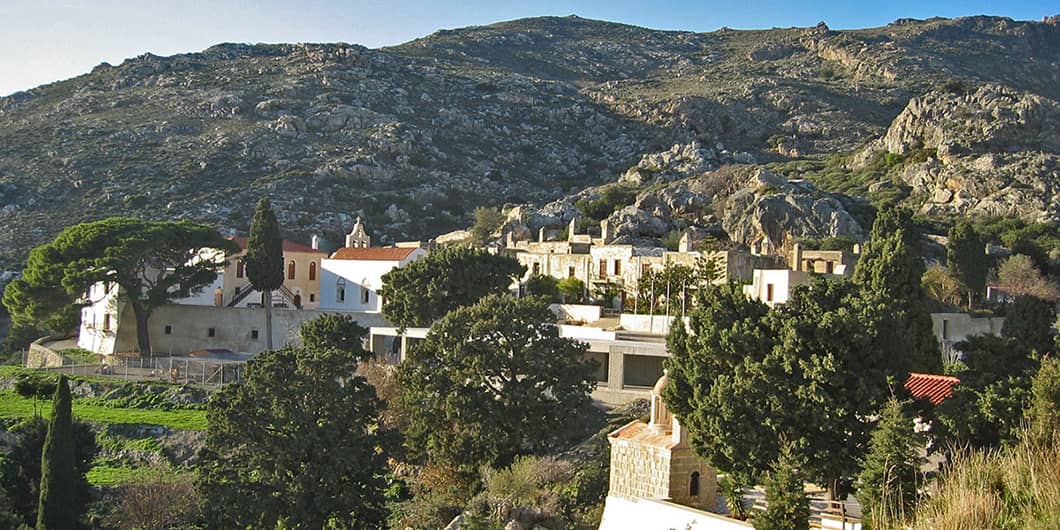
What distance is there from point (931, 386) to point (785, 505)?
8.06m

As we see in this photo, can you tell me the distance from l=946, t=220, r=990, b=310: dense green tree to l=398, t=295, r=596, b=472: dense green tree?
848 inches

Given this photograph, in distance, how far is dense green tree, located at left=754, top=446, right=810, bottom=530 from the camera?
1861 cm

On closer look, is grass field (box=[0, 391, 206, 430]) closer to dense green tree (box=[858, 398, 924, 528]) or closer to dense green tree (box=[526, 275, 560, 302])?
dense green tree (box=[526, 275, 560, 302])

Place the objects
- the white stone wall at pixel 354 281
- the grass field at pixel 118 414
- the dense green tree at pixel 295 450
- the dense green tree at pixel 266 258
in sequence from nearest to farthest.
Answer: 1. the dense green tree at pixel 295 450
2. the grass field at pixel 118 414
3. the dense green tree at pixel 266 258
4. the white stone wall at pixel 354 281

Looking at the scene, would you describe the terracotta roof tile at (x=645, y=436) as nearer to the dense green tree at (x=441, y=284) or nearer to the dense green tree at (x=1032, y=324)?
the dense green tree at (x=1032, y=324)

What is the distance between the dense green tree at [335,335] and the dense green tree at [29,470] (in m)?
7.91

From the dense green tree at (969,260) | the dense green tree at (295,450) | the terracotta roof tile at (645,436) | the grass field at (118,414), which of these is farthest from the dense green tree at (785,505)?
the dense green tree at (969,260)

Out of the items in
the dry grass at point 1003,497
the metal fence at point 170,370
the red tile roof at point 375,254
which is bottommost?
the metal fence at point 170,370

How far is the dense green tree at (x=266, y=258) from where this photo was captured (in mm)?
47219

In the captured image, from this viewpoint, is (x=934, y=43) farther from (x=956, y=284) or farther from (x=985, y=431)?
(x=985, y=431)

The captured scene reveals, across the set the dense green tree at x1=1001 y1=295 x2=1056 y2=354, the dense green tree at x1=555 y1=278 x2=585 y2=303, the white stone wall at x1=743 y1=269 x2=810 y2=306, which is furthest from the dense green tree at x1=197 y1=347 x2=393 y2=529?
the dense green tree at x1=555 y1=278 x2=585 y2=303

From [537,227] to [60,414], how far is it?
41376mm

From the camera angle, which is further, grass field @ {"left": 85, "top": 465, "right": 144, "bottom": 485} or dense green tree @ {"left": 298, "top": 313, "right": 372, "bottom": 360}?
dense green tree @ {"left": 298, "top": 313, "right": 372, "bottom": 360}

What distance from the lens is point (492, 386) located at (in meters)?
29.8
